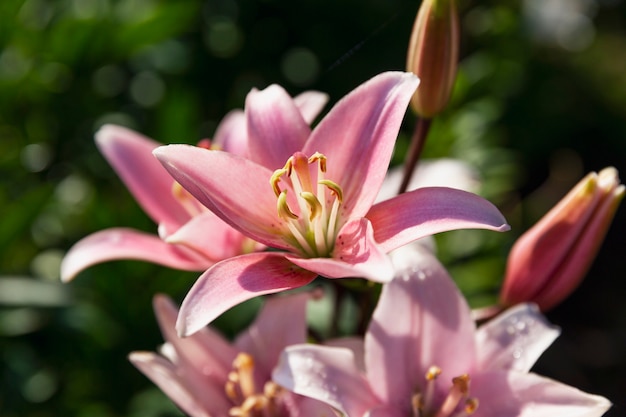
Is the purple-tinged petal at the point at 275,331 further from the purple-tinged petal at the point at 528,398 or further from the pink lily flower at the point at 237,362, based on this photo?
the purple-tinged petal at the point at 528,398

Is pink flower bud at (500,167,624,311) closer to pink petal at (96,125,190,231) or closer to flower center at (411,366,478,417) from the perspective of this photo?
flower center at (411,366,478,417)

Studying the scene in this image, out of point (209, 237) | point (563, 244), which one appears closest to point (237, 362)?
point (209, 237)

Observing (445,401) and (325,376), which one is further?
(445,401)

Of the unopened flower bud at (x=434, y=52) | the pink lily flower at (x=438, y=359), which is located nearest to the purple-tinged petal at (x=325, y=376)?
the pink lily flower at (x=438, y=359)

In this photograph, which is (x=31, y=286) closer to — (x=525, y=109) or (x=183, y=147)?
(x=183, y=147)

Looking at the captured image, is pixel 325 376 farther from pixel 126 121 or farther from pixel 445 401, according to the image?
pixel 126 121
